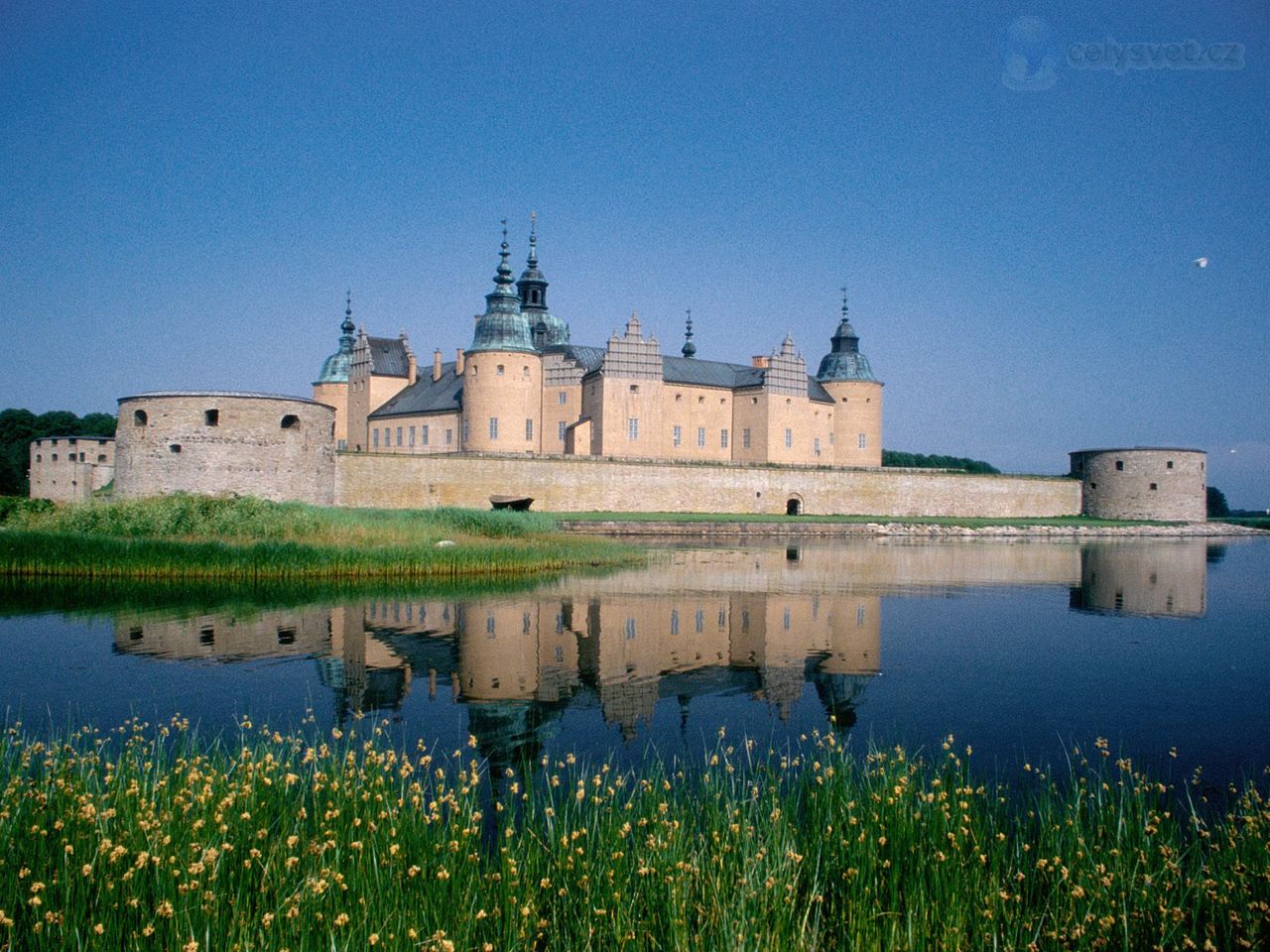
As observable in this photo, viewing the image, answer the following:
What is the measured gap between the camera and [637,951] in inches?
135

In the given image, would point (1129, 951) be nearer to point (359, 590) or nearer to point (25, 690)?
point (25, 690)

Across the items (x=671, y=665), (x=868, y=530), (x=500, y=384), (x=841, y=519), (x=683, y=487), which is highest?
(x=500, y=384)

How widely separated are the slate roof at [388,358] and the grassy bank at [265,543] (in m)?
30.9

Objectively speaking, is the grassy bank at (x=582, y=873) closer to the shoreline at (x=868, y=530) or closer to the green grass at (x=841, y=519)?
the shoreline at (x=868, y=530)

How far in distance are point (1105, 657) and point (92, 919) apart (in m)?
10.9

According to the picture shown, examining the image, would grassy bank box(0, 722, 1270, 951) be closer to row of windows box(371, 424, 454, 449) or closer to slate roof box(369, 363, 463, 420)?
row of windows box(371, 424, 454, 449)

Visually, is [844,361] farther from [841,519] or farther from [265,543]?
[265,543]

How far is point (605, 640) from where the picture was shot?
1159 centimetres

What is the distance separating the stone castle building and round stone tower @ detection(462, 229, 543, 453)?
0.05m

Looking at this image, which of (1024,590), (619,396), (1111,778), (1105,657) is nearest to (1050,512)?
(619,396)

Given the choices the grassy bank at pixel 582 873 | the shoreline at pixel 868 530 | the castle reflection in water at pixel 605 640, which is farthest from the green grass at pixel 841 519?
the grassy bank at pixel 582 873

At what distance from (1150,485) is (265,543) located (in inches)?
1929

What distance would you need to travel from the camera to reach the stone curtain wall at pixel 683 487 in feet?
Answer: 115

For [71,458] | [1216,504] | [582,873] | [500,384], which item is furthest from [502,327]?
[1216,504]
